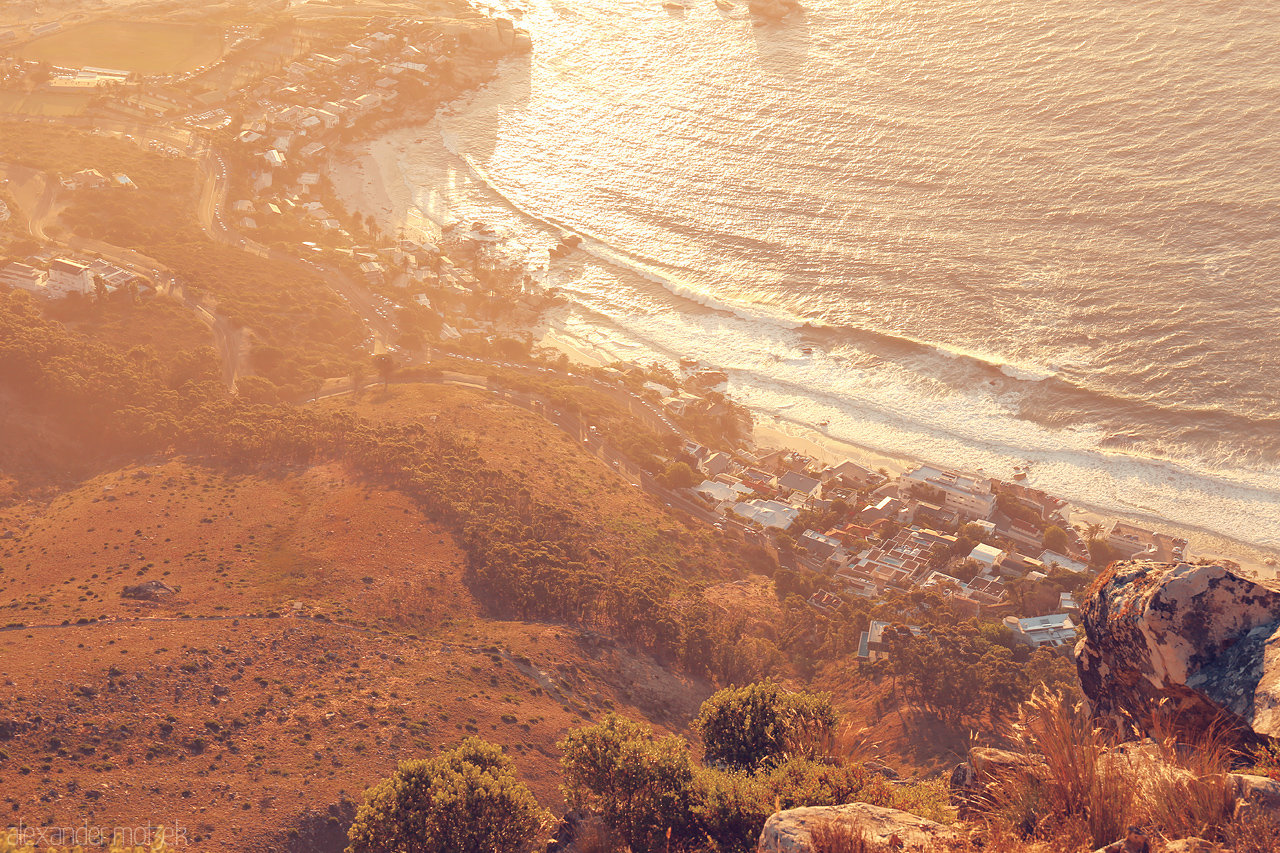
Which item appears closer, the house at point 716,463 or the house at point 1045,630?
the house at point 1045,630

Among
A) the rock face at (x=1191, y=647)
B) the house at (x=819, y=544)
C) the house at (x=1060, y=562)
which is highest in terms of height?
the rock face at (x=1191, y=647)

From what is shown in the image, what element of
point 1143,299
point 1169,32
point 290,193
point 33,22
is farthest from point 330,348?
point 1169,32

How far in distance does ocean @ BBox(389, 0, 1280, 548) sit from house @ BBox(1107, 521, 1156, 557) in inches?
159

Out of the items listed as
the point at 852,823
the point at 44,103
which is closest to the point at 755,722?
the point at 852,823

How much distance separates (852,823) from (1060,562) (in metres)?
59.3

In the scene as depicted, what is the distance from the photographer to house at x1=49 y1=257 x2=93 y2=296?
256 feet

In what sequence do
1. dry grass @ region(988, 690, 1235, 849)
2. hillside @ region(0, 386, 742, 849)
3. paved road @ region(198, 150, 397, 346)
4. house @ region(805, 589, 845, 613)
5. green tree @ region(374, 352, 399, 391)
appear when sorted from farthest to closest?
paved road @ region(198, 150, 397, 346) < green tree @ region(374, 352, 399, 391) < house @ region(805, 589, 845, 613) < hillside @ region(0, 386, 742, 849) < dry grass @ region(988, 690, 1235, 849)

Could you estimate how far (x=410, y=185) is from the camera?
125125mm

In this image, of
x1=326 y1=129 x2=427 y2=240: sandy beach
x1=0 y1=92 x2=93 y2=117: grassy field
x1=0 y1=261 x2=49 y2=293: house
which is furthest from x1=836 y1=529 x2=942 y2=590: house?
x1=0 y1=92 x2=93 y2=117: grassy field

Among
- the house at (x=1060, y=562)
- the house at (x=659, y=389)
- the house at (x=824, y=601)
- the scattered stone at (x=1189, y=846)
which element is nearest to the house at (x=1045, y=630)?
the house at (x=1060, y=562)

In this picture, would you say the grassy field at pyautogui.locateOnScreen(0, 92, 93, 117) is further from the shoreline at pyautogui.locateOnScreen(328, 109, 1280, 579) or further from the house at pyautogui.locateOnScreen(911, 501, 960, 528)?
the house at pyautogui.locateOnScreen(911, 501, 960, 528)

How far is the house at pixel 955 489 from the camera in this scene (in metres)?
70.8

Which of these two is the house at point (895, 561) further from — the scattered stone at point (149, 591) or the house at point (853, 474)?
the scattered stone at point (149, 591)

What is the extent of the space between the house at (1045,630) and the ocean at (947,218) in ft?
60.3
